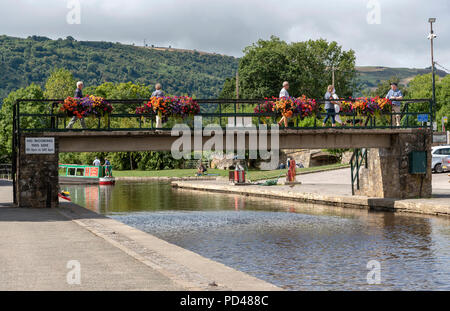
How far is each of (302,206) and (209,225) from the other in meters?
8.38

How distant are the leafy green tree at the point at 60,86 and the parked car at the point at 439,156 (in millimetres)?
76800

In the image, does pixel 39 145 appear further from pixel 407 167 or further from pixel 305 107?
pixel 407 167

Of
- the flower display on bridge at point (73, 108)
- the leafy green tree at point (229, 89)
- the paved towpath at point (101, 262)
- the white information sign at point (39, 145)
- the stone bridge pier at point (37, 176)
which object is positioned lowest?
the paved towpath at point (101, 262)

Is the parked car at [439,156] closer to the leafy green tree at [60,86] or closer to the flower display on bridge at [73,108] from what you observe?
the flower display on bridge at [73,108]

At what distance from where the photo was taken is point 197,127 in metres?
26.4

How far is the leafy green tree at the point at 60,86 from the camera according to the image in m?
113

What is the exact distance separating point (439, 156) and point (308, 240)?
2716 centimetres

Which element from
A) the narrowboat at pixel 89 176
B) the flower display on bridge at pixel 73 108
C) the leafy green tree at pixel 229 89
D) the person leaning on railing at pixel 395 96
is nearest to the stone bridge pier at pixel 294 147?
the flower display on bridge at pixel 73 108

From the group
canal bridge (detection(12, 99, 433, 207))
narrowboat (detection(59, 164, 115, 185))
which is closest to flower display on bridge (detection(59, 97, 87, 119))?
canal bridge (detection(12, 99, 433, 207))

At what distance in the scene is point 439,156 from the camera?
44562 mm

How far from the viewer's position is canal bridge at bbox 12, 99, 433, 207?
24.8 m

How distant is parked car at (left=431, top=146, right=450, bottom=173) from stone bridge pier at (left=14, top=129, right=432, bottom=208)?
14.7m

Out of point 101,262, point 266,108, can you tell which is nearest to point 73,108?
point 266,108
